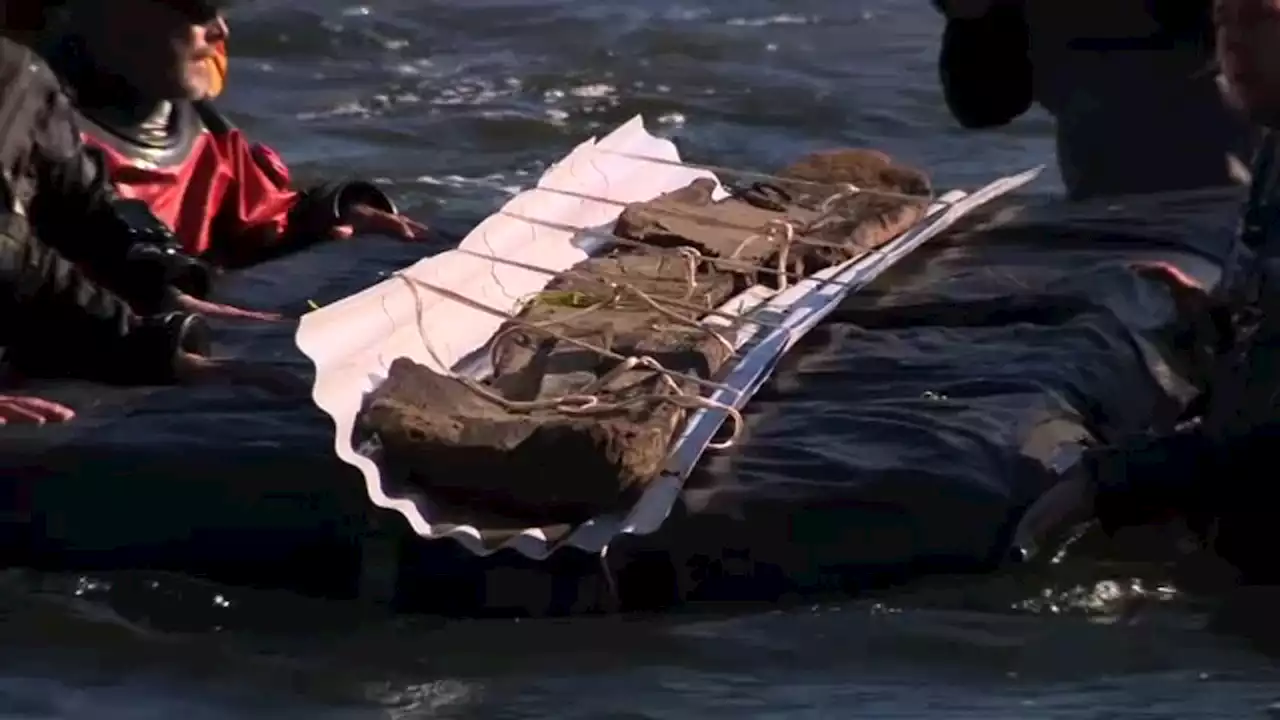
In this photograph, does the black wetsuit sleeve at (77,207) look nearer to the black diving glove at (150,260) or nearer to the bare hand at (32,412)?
the black diving glove at (150,260)

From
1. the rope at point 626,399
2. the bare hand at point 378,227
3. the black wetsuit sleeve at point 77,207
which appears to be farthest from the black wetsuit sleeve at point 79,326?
the bare hand at point 378,227

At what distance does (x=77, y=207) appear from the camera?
5738 mm

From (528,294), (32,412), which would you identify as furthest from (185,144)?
(32,412)

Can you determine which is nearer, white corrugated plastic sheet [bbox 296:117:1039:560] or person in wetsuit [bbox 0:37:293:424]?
white corrugated plastic sheet [bbox 296:117:1039:560]

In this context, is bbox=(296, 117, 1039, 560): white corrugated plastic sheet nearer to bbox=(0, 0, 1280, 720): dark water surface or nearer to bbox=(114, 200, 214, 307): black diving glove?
bbox=(0, 0, 1280, 720): dark water surface

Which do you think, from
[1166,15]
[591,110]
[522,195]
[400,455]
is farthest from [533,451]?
[591,110]

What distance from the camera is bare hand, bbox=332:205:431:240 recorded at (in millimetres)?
6691

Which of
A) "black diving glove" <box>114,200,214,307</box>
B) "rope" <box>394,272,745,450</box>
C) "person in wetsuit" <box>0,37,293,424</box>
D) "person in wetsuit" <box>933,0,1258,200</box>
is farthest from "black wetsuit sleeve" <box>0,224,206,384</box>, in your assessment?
"person in wetsuit" <box>933,0,1258,200</box>

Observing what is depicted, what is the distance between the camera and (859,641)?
15.3 feet

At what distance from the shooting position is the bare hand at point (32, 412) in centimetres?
520

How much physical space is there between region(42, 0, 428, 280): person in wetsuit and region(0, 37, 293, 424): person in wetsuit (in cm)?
38

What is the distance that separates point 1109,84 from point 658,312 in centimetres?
166

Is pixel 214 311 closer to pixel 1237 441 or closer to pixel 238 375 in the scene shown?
pixel 238 375

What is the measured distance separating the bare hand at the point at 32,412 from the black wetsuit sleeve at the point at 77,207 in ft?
1.66
